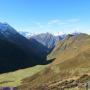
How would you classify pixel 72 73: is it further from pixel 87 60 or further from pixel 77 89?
pixel 77 89

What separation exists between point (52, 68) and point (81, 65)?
11.2 meters

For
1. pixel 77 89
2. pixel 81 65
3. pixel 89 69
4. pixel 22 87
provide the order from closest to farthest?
pixel 77 89 → pixel 22 87 → pixel 89 69 → pixel 81 65

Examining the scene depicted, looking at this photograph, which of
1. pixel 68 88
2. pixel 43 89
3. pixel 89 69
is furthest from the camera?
pixel 89 69

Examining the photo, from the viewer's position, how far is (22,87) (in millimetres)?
75125

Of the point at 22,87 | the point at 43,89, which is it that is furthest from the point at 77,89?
the point at 22,87

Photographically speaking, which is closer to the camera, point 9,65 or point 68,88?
point 68,88

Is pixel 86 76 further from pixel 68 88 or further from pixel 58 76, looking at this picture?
pixel 58 76

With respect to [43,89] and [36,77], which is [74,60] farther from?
[43,89]

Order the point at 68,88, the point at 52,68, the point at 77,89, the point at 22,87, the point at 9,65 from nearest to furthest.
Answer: the point at 77,89, the point at 68,88, the point at 22,87, the point at 52,68, the point at 9,65

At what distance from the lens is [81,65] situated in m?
88.9

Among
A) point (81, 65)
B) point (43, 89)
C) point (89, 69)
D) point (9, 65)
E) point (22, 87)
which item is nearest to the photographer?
point (43, 89)

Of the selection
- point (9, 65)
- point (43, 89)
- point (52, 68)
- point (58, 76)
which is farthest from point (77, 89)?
point (9, 65)

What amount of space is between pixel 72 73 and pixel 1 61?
395 ft

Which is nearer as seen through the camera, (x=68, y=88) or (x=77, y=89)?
(x=77, y=89)
